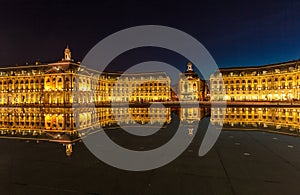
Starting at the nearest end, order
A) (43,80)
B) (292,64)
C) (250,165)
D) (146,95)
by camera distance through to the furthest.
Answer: (250,165), (292,64), (43,80), (146,95)

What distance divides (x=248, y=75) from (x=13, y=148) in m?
119

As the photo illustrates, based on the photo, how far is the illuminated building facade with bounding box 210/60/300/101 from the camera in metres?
91.2

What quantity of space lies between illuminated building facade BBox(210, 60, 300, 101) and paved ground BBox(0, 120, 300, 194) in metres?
97.8

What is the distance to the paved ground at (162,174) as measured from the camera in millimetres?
5352

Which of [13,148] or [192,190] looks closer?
[192,190]

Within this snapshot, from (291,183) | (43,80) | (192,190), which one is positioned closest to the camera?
(192,190)

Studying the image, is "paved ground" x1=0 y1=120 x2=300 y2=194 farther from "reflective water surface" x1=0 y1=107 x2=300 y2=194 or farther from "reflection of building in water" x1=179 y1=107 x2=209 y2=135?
"reflection of building in water" x1=179 y1=107 x2=209 y2=135

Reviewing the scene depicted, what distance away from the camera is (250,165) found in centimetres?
722

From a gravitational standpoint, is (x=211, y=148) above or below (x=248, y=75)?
below

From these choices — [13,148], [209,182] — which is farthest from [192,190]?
[13,148]

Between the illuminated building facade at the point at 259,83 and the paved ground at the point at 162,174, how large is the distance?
321 ft

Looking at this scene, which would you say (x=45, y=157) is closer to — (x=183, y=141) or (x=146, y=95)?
(x=183, y=141)

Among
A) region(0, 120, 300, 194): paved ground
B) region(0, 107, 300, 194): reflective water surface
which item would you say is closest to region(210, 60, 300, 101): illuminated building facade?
region(0, 107, 300, 194): reflective water surface

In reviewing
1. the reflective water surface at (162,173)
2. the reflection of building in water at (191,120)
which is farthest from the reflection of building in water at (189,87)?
the reflective water surface at (162,173)
